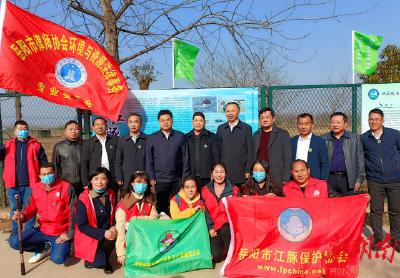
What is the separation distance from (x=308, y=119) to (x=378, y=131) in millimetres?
943

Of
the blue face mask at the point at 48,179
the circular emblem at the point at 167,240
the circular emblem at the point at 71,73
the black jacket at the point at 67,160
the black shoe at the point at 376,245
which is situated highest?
the circular emblem at the point at 71,73

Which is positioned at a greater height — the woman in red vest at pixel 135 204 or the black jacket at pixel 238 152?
the black jacket at pixel 238 152

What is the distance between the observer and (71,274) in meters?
4.18

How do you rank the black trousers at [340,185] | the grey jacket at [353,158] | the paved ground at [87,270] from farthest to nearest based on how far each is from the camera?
1. the black trousers at [340,185]
2. the grey jacket at [353,158]
3. the paved ground at [87,270]

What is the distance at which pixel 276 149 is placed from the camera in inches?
187

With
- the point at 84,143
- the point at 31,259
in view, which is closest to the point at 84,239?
the point at 31,259

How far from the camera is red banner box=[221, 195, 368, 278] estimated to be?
379cm

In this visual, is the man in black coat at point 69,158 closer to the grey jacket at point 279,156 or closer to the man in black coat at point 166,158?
the man in black coat at point 166,158

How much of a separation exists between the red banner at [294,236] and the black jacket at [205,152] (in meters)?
0.96

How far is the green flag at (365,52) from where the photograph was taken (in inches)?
235

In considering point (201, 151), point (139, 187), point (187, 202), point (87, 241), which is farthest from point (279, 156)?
point (87, 241)

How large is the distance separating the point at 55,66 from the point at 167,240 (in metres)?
2.98

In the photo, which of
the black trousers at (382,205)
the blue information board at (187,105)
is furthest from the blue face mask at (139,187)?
the black trousers at (382,205)

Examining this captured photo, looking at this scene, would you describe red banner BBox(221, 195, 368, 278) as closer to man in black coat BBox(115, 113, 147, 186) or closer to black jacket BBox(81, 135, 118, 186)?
man in black coat BBox(115, 113, 147, 186)
